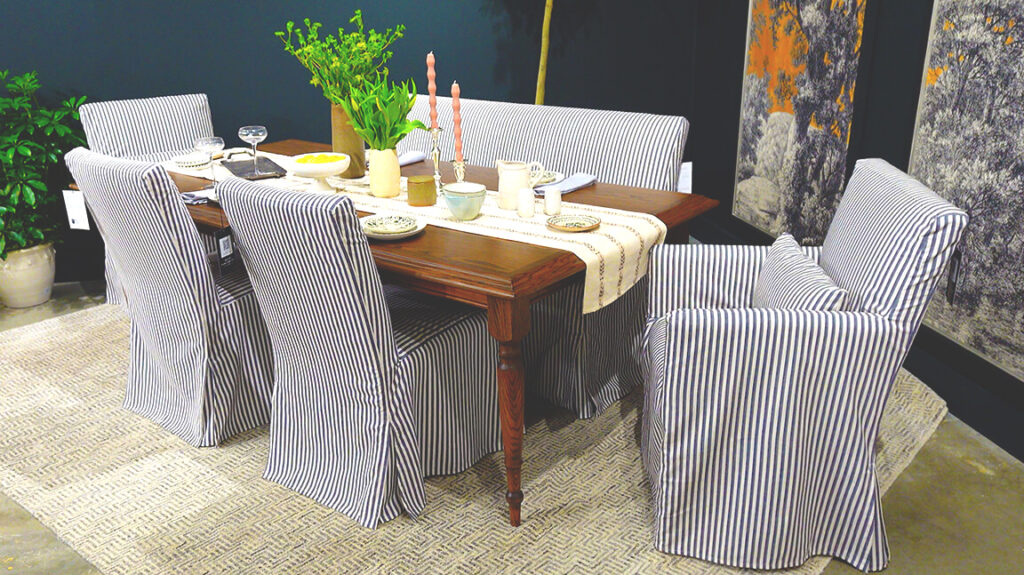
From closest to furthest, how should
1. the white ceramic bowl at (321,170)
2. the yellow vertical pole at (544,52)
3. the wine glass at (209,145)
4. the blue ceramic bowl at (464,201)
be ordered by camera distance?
the blue ceramic bowl at (464,201)
the white ceramic bowl at (321,170)
the wine glass at (209,145)
the yellow vertical pole at (544,52)

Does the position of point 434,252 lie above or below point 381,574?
above

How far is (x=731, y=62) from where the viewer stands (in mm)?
4500

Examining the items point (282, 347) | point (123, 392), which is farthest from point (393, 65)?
point (282, 347)

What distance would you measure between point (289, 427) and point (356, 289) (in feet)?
2.30

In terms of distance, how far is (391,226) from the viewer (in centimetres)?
227

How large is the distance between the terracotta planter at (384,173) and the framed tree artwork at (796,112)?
1954mm

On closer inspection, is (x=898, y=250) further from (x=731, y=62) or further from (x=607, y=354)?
(x=731, y=62)

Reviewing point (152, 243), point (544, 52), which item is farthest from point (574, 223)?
point (544, 52)

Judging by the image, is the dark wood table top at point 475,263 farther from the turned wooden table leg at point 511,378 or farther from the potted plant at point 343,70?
the potted plant at point 343,70

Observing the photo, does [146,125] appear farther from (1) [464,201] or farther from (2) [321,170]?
(1) [464,201]

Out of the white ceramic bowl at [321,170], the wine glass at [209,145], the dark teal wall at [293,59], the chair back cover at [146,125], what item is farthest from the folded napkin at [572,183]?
the dark teal wall at [293,59]

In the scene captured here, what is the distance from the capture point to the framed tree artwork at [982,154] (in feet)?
8.27

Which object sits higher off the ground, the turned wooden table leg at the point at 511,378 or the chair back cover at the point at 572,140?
the chair back cover at the point at 572,140

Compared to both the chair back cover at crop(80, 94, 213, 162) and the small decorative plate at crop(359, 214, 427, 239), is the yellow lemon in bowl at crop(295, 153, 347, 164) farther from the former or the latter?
the chair back cover at crop(80, 94, 213, 162)
